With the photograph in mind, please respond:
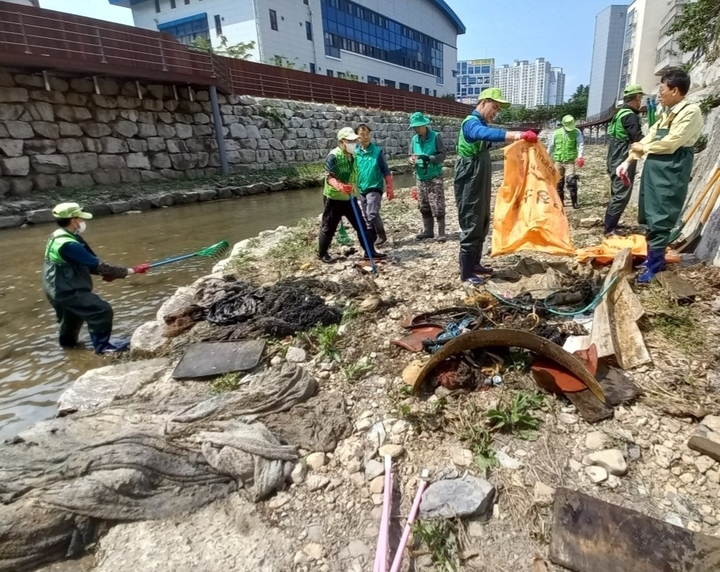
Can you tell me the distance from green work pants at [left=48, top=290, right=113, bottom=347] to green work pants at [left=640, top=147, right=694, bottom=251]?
537 centimetres

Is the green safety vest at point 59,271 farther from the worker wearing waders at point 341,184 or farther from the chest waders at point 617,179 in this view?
the chest waders at point 617,179

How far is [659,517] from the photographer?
1852mm

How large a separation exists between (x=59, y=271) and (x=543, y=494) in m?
4.46

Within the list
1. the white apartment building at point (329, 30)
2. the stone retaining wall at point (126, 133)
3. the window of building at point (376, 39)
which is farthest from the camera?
the window of building at point (376, 39)

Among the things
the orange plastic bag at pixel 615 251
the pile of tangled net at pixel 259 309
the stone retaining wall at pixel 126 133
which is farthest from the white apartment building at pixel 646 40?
the pile of tangled net at pixel 259 309

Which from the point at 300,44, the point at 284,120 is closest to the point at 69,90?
the point at 284,120

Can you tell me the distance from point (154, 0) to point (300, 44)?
41.8 ft

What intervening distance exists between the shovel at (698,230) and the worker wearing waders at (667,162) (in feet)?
2.63

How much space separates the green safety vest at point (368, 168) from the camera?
5688 millimetres

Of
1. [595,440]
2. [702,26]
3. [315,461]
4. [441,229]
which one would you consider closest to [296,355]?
[315,461]

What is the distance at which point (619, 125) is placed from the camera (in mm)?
5531

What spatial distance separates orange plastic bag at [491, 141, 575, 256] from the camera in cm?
404

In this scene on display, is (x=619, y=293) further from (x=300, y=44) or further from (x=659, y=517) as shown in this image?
(x=300, y=44)

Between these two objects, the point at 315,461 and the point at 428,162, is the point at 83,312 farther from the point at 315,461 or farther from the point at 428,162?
the point at 428,162
